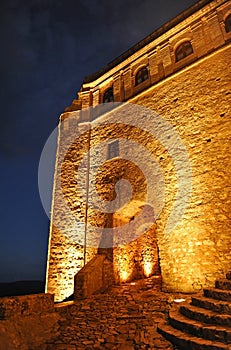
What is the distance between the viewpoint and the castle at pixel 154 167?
22.7 ft

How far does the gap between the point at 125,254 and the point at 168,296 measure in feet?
9.72

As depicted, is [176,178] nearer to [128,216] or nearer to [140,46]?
[128,216]

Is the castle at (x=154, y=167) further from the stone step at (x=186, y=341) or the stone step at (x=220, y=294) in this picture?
the stone step at (x=186, y=341)

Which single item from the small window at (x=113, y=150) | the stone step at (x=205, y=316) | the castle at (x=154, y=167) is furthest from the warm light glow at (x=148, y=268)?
the stone step at (x=205, y=316)

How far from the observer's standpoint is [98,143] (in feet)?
35.4

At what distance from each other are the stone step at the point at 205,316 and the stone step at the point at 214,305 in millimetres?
93

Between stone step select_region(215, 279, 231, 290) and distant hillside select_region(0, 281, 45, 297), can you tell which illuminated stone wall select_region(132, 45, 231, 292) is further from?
distant hillside select_region(0, 281, 45, 297)

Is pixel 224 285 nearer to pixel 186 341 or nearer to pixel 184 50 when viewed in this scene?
pixel 186 341

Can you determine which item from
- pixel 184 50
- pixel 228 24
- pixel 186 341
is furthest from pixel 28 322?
pixel 228 24

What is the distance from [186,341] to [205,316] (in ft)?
1.78

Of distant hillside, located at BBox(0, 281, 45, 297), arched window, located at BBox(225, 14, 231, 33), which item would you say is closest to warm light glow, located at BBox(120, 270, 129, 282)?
arched window, located at BBox(225, 14, 231, 33)

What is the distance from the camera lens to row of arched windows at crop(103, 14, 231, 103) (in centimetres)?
866

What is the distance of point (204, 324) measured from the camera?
12.0ft

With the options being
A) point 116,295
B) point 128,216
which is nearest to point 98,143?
point 128,216
